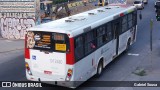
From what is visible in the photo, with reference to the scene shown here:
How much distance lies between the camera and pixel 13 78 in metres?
14.9

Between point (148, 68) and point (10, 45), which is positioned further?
point (10, 45)

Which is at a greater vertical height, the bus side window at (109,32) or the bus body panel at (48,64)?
the bus side window at (109,32)

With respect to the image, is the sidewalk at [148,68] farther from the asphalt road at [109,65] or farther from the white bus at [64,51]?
the white bus at [64,51]

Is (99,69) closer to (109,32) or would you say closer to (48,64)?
(109,32)

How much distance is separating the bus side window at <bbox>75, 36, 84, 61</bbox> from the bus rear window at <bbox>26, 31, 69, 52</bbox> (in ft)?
1.67

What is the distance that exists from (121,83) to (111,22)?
368 centimetres

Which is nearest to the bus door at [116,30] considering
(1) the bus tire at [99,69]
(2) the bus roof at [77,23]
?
(2) the bus roof at [77,23]

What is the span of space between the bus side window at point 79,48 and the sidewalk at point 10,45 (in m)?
10.7

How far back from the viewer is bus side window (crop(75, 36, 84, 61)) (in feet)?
39.9

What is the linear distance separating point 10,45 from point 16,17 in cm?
381

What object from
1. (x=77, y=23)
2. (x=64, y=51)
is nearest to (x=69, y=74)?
(x=64, y=51)

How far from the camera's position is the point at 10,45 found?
2403cm

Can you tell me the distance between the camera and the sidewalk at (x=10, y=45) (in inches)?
884

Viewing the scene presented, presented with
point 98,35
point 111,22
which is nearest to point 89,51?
point 98,35
